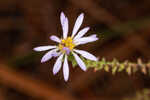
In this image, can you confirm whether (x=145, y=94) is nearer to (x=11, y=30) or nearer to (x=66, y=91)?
(x=66, y=91)

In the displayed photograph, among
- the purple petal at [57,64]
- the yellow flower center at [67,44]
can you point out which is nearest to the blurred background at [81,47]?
the yellow flower center at [67,44]

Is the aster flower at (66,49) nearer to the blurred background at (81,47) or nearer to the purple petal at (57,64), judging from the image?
the purple petal at (57,64)

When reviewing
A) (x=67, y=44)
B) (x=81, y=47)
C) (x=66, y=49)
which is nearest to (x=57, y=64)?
(x=66, y=49)

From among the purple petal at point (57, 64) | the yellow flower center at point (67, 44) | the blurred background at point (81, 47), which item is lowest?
the purple petal at point (57, 64)

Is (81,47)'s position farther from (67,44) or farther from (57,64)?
(57,64)

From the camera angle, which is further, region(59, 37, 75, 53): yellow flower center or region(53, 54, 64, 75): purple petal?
region(59, 37, 75, 53): yellow flower center

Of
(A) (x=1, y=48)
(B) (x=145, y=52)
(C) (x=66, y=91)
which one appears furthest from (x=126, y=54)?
(A) (x=1, y=48)

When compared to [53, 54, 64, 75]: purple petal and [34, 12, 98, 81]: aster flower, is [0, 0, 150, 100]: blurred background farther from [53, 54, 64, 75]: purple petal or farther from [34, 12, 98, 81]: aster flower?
[53, 54, 64, 75]: purple petal

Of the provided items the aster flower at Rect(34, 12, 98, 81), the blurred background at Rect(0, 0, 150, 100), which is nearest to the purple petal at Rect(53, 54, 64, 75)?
the aster flower at Rect(34, 12, 98, 81)
